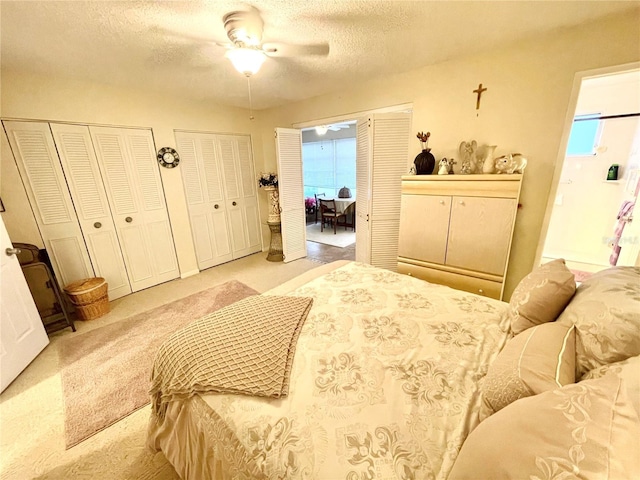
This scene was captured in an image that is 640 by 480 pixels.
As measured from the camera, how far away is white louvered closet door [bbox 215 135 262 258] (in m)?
3.82

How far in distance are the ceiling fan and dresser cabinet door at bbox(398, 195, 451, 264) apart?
1.55 metres

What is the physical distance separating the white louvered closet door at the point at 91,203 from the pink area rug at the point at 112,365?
78 centimetres

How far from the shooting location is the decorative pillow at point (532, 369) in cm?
75

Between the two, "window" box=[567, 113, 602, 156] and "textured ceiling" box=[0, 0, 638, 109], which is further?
"window" box=[567, 113, 602, 156]

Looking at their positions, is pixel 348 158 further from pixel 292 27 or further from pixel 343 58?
pixel 292 27

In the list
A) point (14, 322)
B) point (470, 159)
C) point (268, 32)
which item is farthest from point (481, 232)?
point (14, 322)

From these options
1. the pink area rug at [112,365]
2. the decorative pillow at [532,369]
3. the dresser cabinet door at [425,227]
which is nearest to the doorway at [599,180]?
the dresser cabinet door at [425,227]

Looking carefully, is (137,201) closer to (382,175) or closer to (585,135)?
(382,175)

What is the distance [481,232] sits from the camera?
2076 mm

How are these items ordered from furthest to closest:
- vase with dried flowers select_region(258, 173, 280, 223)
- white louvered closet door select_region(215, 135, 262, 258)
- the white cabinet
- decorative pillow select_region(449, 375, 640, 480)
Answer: vase with dried flowers select_region(258, 173, 280, 223)
white louvered closet door select_region(215, 135, 262, 258)
the white cabinet
decorative pillow select_region(449, 375, 640, 480)

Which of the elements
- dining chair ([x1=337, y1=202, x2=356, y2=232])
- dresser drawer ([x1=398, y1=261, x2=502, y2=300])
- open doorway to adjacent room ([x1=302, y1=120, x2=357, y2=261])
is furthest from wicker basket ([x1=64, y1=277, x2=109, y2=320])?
dining chair ([x1=337, y1=202, x2=356, y2=232])

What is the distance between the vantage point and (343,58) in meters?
2.23

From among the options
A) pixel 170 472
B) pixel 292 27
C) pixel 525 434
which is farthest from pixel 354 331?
pixel 292 27

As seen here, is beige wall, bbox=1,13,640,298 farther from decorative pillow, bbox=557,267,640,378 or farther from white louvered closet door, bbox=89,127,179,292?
decorative pillow, bbox=557,267,640,378
